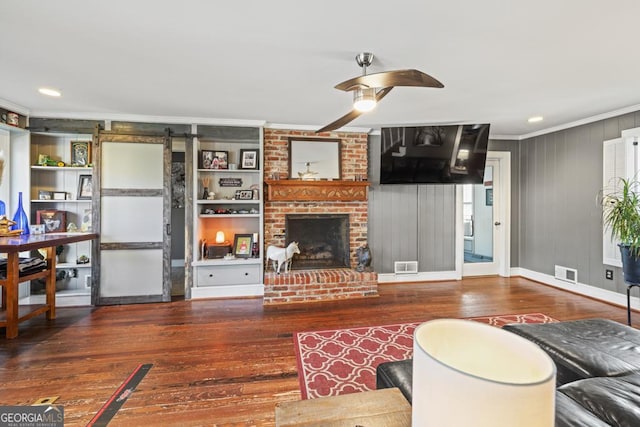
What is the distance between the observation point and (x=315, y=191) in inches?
164

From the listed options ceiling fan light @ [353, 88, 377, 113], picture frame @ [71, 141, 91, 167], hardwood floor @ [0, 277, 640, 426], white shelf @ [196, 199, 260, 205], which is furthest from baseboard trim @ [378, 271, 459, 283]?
picture frame @ [71, 141, 91, 167]

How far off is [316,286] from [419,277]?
1847 millimetres

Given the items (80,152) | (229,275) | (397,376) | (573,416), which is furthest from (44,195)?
(573,416)

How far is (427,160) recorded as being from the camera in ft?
14.2

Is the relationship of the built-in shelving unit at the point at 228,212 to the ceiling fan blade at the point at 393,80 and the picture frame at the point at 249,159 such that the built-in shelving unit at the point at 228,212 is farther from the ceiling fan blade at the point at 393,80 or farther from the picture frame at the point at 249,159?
the ceiling fan blade at the point at 393,80

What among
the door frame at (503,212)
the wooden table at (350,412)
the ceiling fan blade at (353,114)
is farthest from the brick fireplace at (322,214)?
the wooden table at (350,412)

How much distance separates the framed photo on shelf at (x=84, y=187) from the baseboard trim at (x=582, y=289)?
655 cm

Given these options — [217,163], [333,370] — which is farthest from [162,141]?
[333,370]

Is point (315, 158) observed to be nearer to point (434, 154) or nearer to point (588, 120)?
point (434, 154)

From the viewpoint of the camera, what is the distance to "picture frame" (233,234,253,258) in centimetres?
411

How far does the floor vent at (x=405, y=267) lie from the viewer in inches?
182

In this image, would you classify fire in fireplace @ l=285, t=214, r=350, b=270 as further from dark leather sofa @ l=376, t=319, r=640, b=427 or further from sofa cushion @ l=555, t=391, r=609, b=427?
sofa cushion @ l=555, t=391, r=609, b=427

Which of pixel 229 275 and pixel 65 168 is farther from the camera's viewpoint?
pixel 229 275

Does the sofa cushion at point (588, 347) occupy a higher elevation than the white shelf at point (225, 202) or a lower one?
lower
